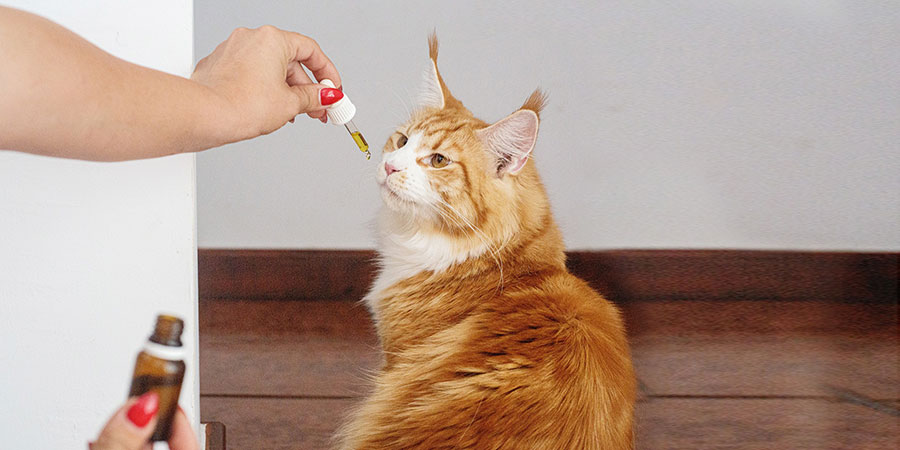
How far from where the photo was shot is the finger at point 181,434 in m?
0.96

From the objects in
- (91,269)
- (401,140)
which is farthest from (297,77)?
(91,269)

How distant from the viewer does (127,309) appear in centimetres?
101

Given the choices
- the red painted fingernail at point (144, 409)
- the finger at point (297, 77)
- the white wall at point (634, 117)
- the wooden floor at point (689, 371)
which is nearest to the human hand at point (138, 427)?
the red painted fingernail at point (144, 409)

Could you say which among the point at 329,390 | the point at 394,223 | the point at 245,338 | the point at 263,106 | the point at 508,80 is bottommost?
the point at 329,390

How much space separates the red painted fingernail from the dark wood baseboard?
296 mm

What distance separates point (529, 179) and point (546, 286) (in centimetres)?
23

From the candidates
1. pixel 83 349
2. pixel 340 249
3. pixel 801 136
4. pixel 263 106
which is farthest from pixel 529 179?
pixel 83 349

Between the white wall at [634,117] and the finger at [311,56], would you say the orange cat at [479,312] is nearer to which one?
the white wall at [634,117]

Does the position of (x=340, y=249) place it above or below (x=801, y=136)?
below

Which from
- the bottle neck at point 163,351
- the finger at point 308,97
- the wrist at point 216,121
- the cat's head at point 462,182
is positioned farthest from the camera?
the cat's head at point 462,182

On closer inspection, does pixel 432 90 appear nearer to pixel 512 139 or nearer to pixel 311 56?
pixel 512 139

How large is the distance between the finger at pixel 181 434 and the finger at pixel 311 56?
1.85ft

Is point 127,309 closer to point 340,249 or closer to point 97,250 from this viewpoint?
point 97,250

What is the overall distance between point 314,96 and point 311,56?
2.8 inches
